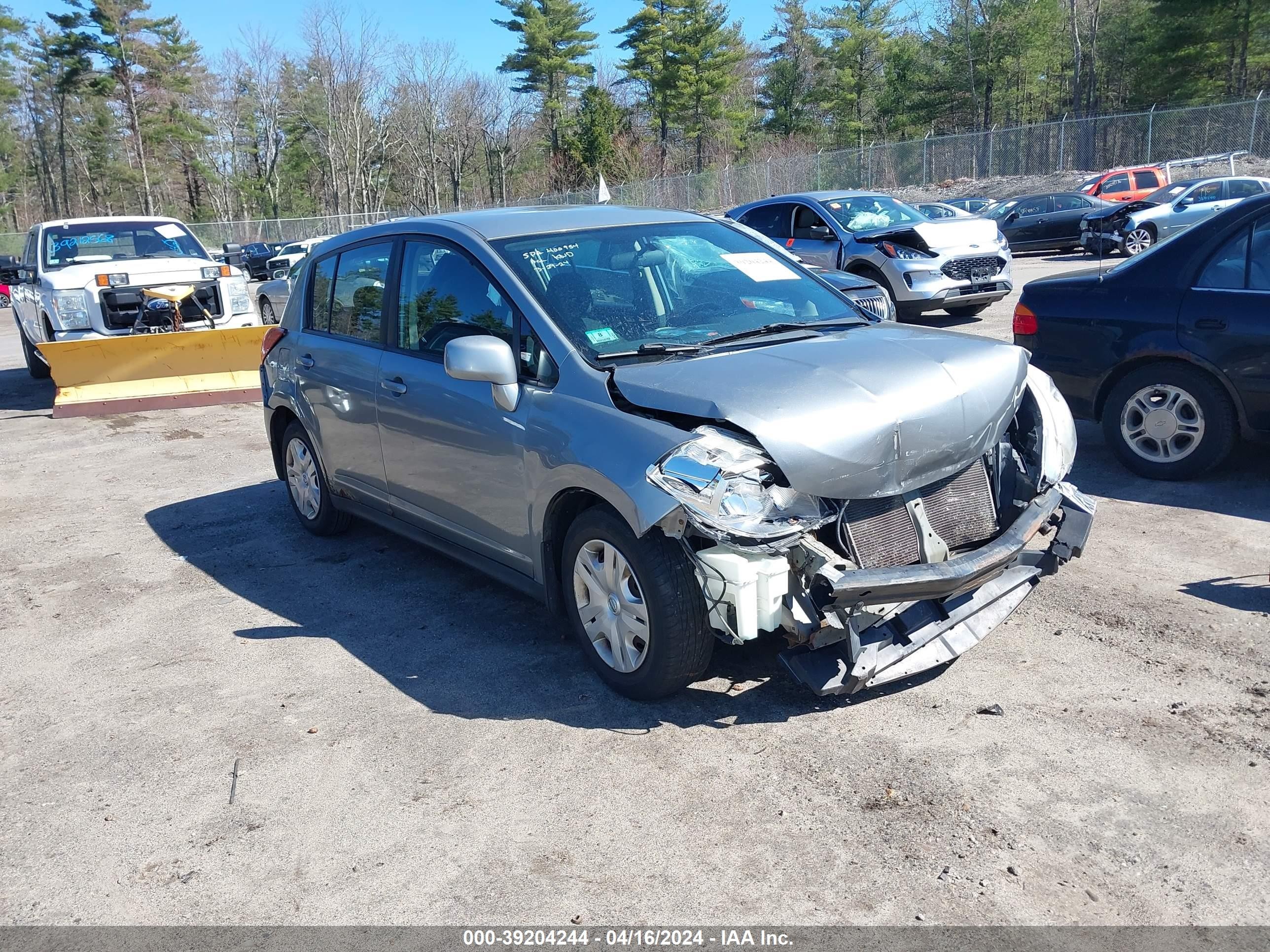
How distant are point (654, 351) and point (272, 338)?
3.40m

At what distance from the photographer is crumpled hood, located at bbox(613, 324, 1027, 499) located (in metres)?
3.64

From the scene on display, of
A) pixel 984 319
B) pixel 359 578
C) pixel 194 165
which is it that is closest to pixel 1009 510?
pixel 359 578

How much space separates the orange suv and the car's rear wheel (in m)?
5.77

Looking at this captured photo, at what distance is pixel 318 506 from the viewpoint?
21.1ft

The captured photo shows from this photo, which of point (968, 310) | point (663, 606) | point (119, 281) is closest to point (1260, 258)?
point (663, 606)

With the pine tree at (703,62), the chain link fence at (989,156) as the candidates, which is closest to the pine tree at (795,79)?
the pine tree at (703,62)

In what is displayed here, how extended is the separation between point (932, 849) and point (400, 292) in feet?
11.9

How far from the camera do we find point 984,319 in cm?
1375

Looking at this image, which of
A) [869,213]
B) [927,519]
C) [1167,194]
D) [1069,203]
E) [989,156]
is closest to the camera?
[927,519]

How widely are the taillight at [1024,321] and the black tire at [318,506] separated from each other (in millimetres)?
4582

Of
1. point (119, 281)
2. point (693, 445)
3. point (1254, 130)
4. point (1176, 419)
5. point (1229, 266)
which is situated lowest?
point (1176, 419)

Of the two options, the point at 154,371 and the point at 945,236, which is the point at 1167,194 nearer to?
the point at 945,236

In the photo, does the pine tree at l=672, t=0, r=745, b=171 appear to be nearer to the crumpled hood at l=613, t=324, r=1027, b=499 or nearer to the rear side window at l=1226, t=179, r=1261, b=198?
the rear side window at l=1226, t=179, r=1261, b=198

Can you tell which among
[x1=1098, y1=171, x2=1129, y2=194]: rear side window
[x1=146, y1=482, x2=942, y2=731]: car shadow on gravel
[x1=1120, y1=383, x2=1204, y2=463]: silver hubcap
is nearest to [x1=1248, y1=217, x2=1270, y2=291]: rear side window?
[x1=1120, y1=383, x2=1204, y2=463]: silver hubcap
